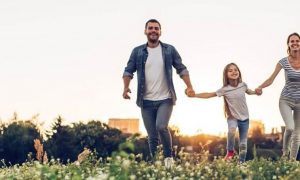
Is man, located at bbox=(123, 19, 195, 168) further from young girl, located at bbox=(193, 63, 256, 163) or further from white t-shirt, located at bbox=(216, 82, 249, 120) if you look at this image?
white t-shirt, located at bbox=(216, 82, 249, 120)

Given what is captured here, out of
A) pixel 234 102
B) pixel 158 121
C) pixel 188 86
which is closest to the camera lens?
pixel 158 121

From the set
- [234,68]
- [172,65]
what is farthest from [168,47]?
[234,68]

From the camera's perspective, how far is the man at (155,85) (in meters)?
11.9

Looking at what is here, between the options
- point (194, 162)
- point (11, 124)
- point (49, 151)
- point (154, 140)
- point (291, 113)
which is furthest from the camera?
point (11, 124)

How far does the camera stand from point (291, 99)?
13562mm

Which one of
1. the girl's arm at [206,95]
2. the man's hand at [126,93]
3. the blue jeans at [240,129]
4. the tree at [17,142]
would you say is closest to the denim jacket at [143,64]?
the man's hand at [126,93]

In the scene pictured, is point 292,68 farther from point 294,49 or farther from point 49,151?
point 49,151

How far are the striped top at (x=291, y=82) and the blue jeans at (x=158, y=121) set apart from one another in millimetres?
3022

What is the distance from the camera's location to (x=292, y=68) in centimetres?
1377

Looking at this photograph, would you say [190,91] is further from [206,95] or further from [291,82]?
[291,82]

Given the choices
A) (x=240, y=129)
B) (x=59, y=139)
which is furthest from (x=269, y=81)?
(x=59, y=139)

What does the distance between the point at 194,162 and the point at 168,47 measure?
2.63 metres

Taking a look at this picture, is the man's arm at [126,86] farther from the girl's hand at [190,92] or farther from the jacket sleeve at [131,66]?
the girl's hand at [190,92]

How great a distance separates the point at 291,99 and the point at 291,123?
1.66 feet
